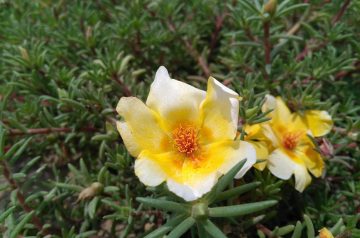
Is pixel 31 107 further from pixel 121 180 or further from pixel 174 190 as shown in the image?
pixel 174 190

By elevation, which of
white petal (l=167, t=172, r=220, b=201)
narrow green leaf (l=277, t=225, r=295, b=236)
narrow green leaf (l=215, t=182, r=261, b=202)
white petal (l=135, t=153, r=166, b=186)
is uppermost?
white petal (l=135, t=153, r=166, b=186)

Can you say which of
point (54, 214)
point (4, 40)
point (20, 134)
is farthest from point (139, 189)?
point (4, 40)

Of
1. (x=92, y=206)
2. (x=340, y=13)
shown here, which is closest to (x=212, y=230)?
(x=92, y=206)

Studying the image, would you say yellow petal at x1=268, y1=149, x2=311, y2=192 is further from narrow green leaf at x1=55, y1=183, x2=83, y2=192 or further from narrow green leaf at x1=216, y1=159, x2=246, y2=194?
narrow green leaf at x1=55, y1=183, x2=83, y2=192

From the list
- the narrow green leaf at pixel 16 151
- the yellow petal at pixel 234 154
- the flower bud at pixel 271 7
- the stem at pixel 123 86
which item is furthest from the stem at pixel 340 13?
the narrow green leaf at pixel 16 151

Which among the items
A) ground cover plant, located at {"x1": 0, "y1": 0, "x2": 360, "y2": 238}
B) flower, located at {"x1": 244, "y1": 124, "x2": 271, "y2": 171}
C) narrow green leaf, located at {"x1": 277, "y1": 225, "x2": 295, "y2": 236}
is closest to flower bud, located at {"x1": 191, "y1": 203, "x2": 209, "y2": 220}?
ground cover plant, located at {"x1": 0, "y1": 0, "x2": 360, "y2": 238}

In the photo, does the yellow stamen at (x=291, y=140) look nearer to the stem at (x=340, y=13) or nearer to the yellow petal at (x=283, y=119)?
the yellow petal at (x=283, y=119)
